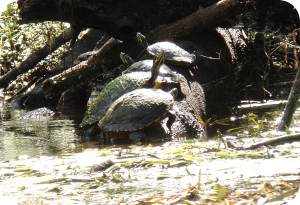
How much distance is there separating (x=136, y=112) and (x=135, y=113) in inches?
0.6

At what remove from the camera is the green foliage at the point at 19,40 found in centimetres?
850

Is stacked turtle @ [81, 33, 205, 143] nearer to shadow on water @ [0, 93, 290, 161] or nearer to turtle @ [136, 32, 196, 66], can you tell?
turtle @ [136, 32, 196, 66]

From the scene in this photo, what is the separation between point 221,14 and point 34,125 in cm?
330

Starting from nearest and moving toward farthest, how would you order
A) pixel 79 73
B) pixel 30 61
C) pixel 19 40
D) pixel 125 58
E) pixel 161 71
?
pixel 161 71 < pixel 125 58 < pixel 79 73 < pixel 30 61 < pixel 19 40

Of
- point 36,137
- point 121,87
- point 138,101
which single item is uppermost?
point 121,87

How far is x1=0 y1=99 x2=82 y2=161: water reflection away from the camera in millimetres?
3062

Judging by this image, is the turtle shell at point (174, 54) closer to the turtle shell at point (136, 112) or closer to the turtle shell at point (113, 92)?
the turtle shell at point (113, 92)

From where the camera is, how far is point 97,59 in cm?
605

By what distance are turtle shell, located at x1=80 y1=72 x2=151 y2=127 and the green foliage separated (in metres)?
4.60

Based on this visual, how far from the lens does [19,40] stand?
9.06 metres

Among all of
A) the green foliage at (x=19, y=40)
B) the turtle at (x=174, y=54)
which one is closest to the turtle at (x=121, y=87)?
the turtle at (x=174, y=54)

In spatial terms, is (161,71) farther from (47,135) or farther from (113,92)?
(47,135)

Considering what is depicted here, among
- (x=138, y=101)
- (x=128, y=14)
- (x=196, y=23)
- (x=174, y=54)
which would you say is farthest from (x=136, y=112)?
(x=128, y=14)

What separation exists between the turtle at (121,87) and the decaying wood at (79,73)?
2117 millimetres
